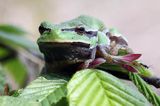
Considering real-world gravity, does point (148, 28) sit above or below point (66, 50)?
below

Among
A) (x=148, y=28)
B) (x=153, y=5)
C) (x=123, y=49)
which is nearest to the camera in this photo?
(x=123, y=49)

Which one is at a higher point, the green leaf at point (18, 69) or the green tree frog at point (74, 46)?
the green tree frog at point (74, 46)

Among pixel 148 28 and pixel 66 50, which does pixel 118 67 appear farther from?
pixel 148 28

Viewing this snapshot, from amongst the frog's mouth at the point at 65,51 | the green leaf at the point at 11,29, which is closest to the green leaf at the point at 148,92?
the frog's mouth at the point at 65,51

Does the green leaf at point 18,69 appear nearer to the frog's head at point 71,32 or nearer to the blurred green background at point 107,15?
the frog's head at point 71,32

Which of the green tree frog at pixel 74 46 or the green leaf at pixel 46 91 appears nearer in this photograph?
the green leaf at pixel 46 91

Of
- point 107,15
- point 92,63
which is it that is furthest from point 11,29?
point 107,15

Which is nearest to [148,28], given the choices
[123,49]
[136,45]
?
[136,45]
